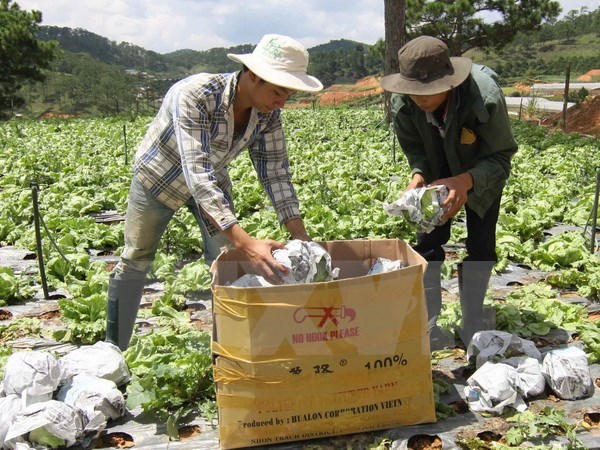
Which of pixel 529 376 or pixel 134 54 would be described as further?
pixel 134 54

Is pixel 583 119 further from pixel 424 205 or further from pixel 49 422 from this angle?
pixel 49 422

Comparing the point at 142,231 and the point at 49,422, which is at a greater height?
the point at 142,231

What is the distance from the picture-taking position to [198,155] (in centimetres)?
255

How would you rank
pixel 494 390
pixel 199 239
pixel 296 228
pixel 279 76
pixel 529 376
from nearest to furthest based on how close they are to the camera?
pixel 279 76 → pixel 494 390 → pixel 529 376 → pixel 296 228 → pixel 199 239

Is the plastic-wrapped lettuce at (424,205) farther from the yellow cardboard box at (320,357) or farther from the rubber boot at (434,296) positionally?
the rubber boot at (434,296)

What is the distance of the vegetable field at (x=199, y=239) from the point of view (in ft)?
10.3

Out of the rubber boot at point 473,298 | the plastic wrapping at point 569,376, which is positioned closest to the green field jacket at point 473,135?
the rubber boot at point 473,298

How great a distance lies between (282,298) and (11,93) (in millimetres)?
32117

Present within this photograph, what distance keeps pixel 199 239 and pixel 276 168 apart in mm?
2591

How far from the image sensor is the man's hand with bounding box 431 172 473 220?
2846 millimetres

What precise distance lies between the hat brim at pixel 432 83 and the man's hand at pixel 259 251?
2.93ft

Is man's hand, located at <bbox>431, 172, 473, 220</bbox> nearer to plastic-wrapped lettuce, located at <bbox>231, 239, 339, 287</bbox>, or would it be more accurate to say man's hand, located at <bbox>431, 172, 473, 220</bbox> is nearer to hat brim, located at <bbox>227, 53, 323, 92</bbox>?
plastic-wrapped lettuce, located at <bbox>231, 239, 339, 287</bbox>

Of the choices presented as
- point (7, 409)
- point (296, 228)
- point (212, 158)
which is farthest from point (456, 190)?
point (7, 409)

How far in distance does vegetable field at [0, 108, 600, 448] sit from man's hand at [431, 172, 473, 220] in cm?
90
